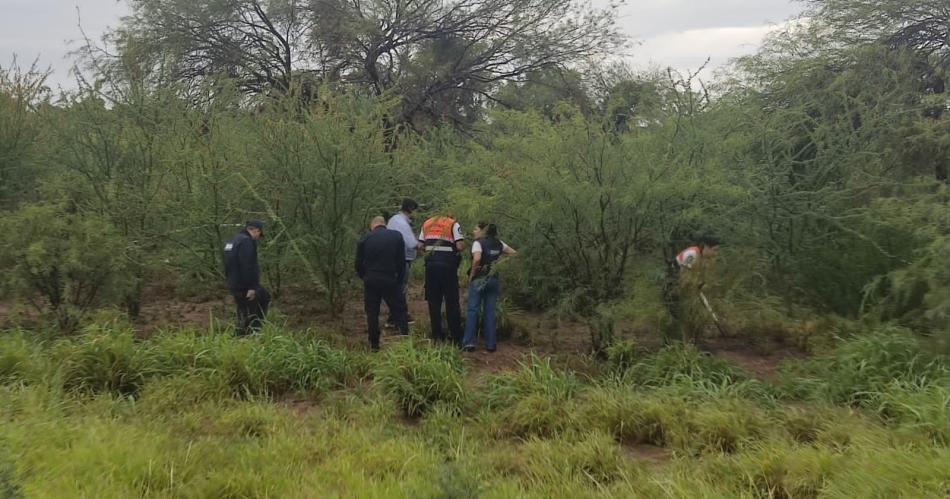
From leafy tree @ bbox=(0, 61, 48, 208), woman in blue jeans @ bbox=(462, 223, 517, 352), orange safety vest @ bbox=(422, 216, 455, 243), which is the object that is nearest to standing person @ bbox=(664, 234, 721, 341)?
woman in blue jeans @ bbox=(462, 223, 517, 352)

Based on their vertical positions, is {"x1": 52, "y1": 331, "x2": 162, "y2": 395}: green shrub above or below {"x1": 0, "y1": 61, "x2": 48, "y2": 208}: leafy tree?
below

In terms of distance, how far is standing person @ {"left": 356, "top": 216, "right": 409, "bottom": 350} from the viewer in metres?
7.04

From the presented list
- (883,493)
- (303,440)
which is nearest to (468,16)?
(303,440)

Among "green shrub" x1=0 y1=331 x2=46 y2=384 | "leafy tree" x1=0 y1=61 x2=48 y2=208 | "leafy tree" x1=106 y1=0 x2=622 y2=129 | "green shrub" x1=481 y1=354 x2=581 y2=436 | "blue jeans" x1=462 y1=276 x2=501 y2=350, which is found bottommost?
"green shrub" x1=481 y1=354 x2=581 y2=436

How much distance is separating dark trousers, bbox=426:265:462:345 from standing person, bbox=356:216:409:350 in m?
0.41

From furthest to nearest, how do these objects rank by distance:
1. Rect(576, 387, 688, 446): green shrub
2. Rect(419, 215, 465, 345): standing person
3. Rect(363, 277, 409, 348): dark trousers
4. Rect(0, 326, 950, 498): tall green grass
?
Rect(419, 215, 465, 345): standing person, Rect(363, 277, 409, 348): dark trousers, Rect(576, 387, 688, 446): green shrub, Rect(0, 326, 950, 498): tall green grass

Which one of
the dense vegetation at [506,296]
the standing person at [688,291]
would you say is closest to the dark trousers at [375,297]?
the dense vegetation at [506,296]

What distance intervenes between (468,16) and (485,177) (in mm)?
10620

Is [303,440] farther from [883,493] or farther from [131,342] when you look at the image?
[883,493]

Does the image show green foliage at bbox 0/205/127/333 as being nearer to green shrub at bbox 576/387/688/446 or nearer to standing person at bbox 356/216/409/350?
standing person at bbox 356/216/409/350

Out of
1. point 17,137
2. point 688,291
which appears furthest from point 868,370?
point 17,137

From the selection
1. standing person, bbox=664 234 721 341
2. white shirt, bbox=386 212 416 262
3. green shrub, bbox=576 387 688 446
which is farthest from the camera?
white shirt, bbox=386 212 416 262

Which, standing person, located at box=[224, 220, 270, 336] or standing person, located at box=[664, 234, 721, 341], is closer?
standing person, located at box=[664, 234, 721, 341]

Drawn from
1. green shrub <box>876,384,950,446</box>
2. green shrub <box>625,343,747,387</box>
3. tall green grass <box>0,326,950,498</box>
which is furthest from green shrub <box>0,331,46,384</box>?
green shrub <box>876,384,950,446</box>
